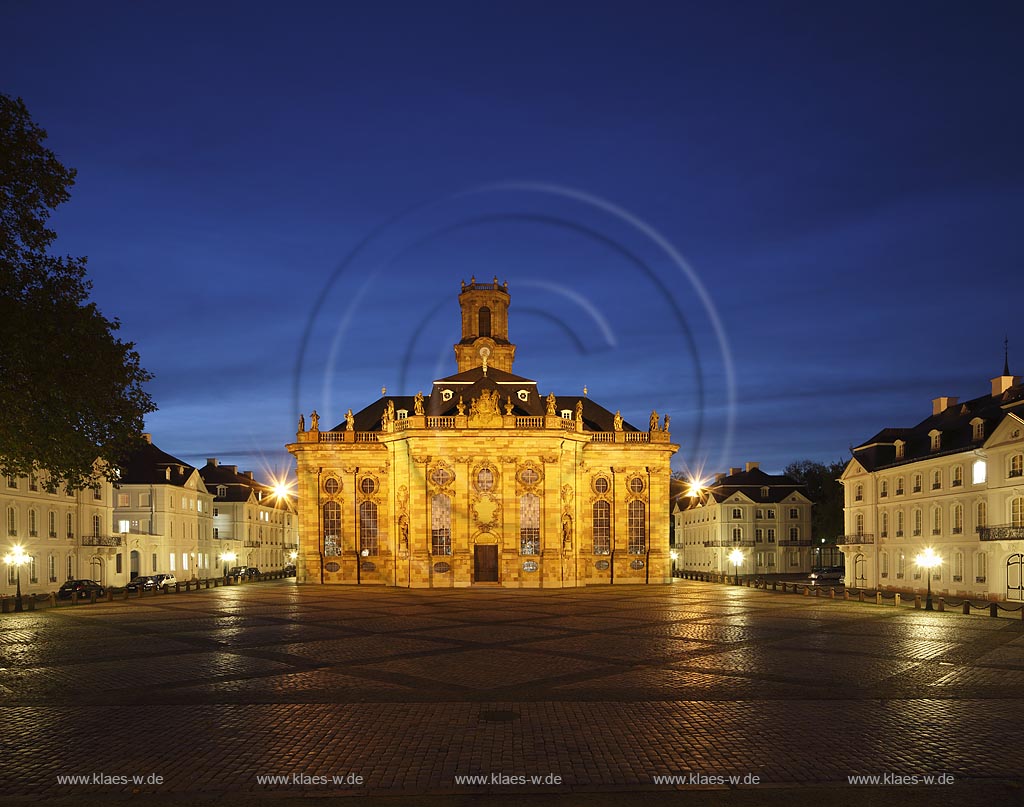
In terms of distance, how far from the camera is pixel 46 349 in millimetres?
25812

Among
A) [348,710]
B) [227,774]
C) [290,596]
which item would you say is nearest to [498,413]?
[290,596]

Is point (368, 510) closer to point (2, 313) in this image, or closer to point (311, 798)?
point (2, 313)

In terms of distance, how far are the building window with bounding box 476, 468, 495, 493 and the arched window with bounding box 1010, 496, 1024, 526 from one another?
123 ft

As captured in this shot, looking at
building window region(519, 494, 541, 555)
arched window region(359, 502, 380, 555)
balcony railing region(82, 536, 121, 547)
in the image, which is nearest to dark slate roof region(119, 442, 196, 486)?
balcony railing region(82, 536, 121, 547)

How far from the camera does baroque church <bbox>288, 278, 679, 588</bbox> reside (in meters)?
72.8

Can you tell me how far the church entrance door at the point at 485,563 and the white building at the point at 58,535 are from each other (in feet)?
95.2

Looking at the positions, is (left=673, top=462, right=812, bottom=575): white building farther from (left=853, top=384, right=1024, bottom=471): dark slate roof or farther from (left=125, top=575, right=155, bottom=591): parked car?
(left=125, top=575, right=155, bottom=591): parked car

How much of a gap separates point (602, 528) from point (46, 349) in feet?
195

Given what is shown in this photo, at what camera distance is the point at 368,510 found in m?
80.6

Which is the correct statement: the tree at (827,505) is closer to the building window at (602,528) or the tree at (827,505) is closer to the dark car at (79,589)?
the building window at (602,528)

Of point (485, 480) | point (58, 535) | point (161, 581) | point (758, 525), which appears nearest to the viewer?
point (58, 535)

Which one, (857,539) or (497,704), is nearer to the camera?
(497,704)

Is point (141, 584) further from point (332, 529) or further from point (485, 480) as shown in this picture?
point (485, 480)

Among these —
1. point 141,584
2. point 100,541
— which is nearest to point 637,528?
point 141,584
